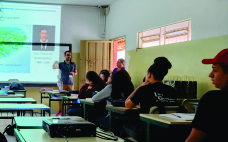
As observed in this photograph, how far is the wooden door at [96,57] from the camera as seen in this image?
8.98 m

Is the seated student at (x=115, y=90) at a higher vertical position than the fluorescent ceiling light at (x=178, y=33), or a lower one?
lower

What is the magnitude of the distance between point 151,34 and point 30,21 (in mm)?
3829

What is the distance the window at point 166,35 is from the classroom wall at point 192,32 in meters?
0.11

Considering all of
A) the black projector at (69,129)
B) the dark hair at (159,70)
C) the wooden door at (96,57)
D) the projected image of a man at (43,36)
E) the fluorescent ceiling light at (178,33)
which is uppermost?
the projected image of a man at (43,36)

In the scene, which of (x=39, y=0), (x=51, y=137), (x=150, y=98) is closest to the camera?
(x=51, y=137)

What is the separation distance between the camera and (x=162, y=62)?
320cm

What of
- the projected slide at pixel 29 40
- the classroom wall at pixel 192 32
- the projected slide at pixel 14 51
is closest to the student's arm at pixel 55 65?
the projected slide at pixel 29 40

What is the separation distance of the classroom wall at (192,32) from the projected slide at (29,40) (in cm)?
220

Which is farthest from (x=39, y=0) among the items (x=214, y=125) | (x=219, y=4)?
(x=214, y=125)

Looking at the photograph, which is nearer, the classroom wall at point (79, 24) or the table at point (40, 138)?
the table at point (40, 138)

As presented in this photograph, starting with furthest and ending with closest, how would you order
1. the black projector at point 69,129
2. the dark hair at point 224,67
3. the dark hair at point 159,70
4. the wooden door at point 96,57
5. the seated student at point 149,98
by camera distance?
the wooden door at point 96,57 → the dark hair at point 159,70 → the seated student at point 149,98 → the black projector at point 69,129 → the dark hair at point 224,67

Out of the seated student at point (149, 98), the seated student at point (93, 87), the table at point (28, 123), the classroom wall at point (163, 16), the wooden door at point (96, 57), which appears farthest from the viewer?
the wooden door at point (96, 57)

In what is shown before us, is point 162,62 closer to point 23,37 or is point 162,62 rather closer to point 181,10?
point 181,10

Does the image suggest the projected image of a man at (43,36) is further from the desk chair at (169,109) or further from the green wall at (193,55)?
the desk chair at (169,109)
